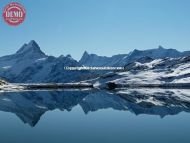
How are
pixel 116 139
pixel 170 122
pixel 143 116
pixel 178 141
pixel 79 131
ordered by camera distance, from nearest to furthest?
pixel 178 141
pixel 116 139
pixel 79 131
pixel 170 122
pixel 143 116

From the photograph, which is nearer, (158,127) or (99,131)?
(99,131)

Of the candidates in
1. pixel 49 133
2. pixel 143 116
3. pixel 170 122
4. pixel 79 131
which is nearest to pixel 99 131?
pixel 79 131

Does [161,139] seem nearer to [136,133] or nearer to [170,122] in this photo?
[136,133]

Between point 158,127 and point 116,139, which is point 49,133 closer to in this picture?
point 116,139


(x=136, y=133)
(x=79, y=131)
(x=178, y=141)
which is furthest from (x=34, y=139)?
(x=178, y=141)

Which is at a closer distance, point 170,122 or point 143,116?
point 170,122

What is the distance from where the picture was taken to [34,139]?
4562cm

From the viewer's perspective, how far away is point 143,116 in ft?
253

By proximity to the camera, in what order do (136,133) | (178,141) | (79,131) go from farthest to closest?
(79,131)
(136,133)
(178,141)

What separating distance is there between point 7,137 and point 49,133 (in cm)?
626

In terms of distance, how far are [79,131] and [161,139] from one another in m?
14.4

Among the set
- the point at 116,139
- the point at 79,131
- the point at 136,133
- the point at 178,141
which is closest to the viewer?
the point at 178,141

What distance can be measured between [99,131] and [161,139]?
1143 centimetres

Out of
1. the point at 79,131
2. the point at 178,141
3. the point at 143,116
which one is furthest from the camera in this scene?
the point at 143,116
